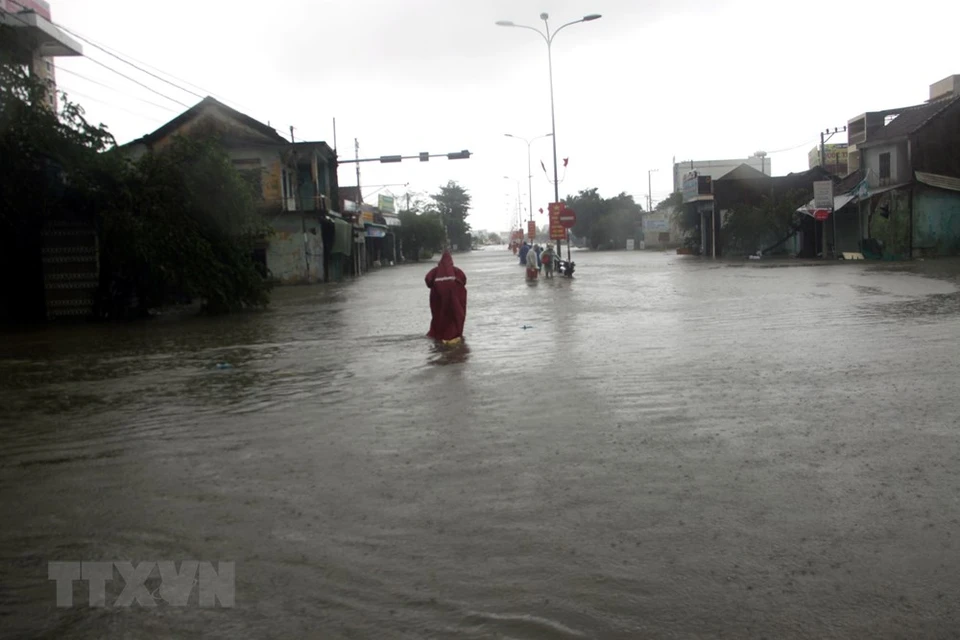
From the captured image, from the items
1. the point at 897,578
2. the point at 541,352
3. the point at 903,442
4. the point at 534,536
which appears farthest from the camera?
the point at 541,352

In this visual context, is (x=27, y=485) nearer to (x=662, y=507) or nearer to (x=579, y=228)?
(x=662, y=507)

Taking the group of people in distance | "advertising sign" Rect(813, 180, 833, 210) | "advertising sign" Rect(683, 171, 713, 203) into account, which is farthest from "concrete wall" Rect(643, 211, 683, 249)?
the group of people in distance

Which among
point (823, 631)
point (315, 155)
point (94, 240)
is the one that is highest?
point (315, 155)

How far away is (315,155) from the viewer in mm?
40531

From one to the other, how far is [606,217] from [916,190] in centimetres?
6187

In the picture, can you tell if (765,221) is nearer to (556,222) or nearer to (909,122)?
(909,122)

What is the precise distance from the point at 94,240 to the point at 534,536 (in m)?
19.0

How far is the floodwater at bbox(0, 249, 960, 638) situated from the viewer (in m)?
3.68

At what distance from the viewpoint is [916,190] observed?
129 ft

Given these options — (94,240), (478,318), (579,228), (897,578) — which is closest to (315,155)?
(94,240)

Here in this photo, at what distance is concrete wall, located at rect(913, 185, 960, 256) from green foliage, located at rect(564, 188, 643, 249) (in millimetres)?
58212

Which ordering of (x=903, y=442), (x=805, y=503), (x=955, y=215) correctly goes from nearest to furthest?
(x=805, y=503) → (x=903, y=442) → (x=955, y=215)

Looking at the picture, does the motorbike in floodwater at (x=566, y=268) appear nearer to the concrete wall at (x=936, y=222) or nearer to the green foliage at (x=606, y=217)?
the concrete wall at (x=936, y=222)

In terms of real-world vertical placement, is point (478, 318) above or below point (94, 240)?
below
